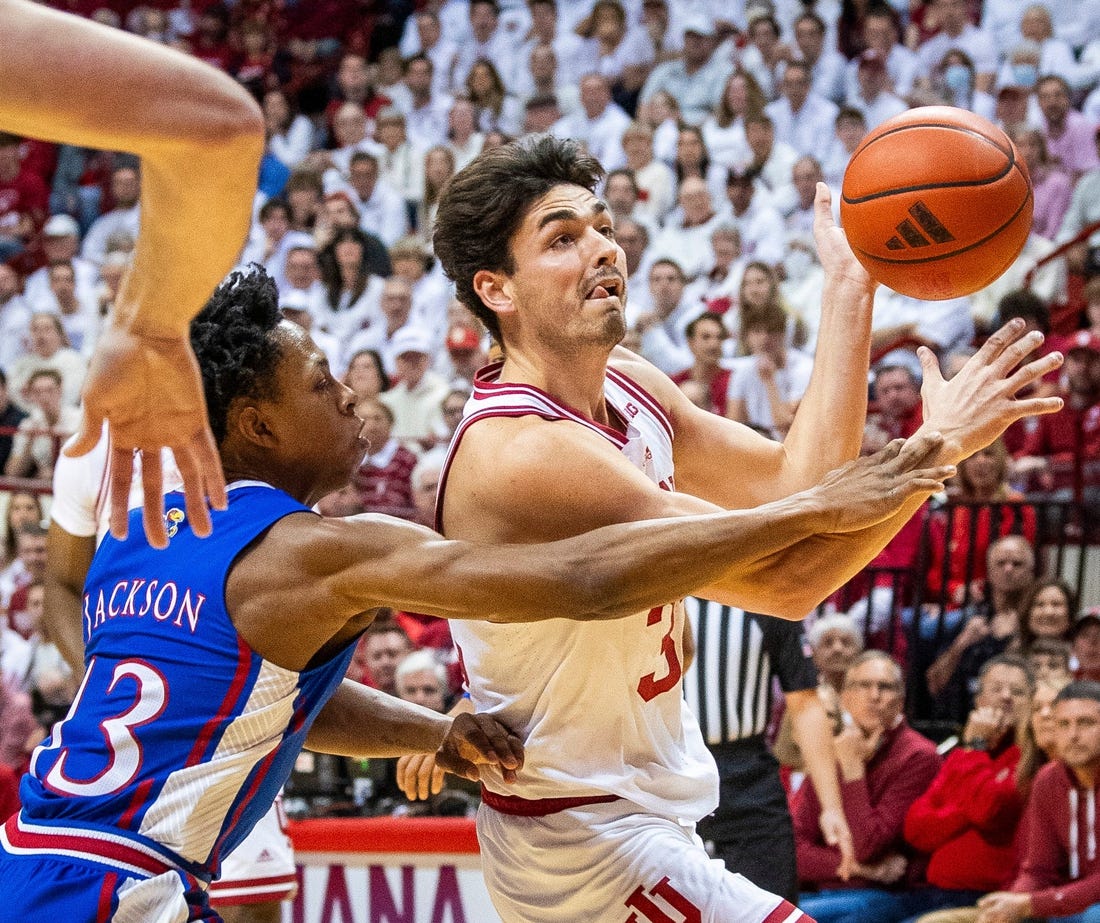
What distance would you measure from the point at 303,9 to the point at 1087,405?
10361 mm

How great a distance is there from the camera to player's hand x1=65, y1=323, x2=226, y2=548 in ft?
6.63

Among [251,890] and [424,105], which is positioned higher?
[424,105]

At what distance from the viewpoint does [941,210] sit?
3.65 meters

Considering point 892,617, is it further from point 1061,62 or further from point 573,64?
point 573,64

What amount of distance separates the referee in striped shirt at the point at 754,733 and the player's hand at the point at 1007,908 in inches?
23.5

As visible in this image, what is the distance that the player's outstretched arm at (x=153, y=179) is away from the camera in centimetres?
169

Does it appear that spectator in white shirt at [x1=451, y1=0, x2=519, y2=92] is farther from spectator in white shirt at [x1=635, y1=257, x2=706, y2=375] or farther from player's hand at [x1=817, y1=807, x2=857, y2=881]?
player's hand at [x1=817, y1=807, x2=857, y2=881]

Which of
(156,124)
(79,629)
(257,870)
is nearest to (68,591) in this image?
(79,629)

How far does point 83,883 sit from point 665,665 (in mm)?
1312

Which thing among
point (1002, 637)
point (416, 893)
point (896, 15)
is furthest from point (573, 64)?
point (416, 893)

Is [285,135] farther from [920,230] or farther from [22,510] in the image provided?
[920,230]

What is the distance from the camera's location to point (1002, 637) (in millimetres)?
7395

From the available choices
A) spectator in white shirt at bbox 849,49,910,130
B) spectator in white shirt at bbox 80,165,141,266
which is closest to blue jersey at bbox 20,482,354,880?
spectator in white shirt at bbox 849,49,910,130

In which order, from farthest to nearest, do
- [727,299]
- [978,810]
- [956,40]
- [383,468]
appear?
[956,40] → [727,299] → [383,468] → [978,810]
